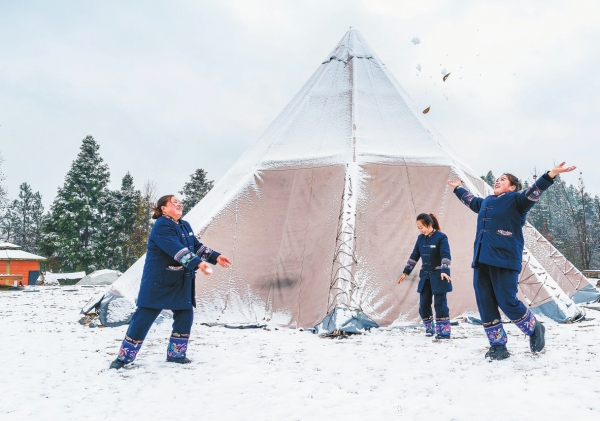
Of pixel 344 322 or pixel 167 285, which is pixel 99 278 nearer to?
pixel 344 322

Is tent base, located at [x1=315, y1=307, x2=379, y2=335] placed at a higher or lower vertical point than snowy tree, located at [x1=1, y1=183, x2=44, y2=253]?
lower

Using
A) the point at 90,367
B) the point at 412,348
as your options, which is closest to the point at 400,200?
the point at 412,348

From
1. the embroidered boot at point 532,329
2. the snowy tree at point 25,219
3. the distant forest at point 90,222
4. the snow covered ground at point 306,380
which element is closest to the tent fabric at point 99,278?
the distant forest at point 90,222

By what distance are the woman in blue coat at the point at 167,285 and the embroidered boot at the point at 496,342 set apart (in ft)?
7.53

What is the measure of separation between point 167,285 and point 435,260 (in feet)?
9.56

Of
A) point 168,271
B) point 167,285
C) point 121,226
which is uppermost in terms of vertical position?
point 121,226

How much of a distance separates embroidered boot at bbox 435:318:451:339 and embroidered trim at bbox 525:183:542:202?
5.72ft

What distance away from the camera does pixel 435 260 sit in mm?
4918

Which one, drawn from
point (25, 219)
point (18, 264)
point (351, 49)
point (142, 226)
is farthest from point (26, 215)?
point (351, 49)

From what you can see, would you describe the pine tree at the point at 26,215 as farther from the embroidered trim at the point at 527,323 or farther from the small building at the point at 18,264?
the embroidered trim at the point at 527,323

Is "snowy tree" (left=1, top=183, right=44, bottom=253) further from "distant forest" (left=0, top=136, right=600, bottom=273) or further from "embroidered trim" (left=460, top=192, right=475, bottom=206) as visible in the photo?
"embroidered trim" (left=460, top=192, right=475, bottom=206)

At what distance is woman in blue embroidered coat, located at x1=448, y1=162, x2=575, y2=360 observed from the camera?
3.43m

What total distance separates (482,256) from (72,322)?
531 cm

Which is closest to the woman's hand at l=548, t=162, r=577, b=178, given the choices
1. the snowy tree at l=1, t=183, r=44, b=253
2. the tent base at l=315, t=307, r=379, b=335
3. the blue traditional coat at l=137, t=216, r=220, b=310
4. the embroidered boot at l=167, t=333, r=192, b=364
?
the tent base at l=315, t=307, r=379, b=335
